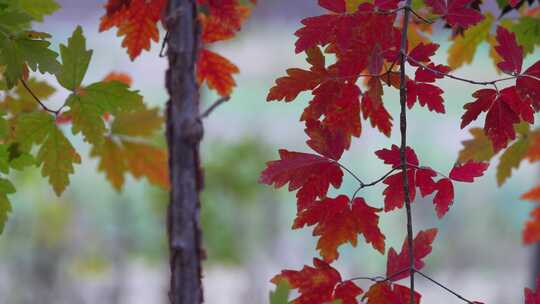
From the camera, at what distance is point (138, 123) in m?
1.14

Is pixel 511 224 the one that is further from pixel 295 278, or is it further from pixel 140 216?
pixel 295 278

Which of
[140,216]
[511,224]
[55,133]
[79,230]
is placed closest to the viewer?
[55,133]

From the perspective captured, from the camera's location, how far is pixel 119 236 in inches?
210

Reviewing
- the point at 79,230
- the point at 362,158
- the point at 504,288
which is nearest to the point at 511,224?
the point at 504,288

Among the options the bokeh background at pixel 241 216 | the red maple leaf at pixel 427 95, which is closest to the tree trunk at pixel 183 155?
the red maple leaf at pixel 427 95

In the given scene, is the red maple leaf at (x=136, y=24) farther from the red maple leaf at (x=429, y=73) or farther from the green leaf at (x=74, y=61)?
the red maple leaf at (x=429, y=73)

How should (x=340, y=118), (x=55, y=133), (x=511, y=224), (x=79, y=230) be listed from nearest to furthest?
(x=340, y=118) → (x=55, y=133) → (x=79, y=230) → (x=511, y=224)

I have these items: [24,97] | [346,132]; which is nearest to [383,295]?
[346,132]

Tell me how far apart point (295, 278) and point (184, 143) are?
0.21 m

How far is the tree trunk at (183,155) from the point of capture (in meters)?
0.87

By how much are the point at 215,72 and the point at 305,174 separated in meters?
0.30

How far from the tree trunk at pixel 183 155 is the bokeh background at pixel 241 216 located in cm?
328

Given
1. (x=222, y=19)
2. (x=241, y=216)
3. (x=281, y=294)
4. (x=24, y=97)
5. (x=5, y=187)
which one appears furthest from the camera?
(x=241, y=216)

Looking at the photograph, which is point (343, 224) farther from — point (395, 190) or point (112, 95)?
point (112, 95)
